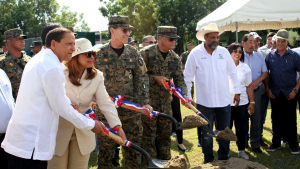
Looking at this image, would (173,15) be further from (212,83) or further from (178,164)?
(178,164)

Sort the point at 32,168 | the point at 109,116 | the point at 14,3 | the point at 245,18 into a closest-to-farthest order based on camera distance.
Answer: the point at 32,168, the point at 109,116, the point at 245,18, the point at 14,3

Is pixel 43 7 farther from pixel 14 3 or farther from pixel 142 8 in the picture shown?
pixel 142 8

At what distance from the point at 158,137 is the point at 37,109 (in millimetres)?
3114

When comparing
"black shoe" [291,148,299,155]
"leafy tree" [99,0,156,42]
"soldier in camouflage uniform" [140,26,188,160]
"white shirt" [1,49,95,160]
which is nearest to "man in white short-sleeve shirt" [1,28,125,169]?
"white shirt" [1,49,95,160]

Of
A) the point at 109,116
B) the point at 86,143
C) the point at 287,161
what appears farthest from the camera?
the point at 287,161

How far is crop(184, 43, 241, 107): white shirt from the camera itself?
487cm

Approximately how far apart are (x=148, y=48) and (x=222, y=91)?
151 centimetres

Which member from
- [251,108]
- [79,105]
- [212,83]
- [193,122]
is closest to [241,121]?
[251,108]

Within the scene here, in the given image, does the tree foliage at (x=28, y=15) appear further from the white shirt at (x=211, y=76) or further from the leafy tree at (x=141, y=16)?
the white shirt at (x=211, y=76)

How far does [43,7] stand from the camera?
44.2m

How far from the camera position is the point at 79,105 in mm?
3268

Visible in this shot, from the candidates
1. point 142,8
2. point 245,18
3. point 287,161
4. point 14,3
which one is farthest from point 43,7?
point 287,161

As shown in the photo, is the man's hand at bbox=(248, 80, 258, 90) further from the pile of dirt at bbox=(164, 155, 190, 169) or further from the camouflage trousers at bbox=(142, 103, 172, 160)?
the pile of dirt at bbox=(164, 155, 190, 169)

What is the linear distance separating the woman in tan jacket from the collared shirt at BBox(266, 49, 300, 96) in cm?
372
